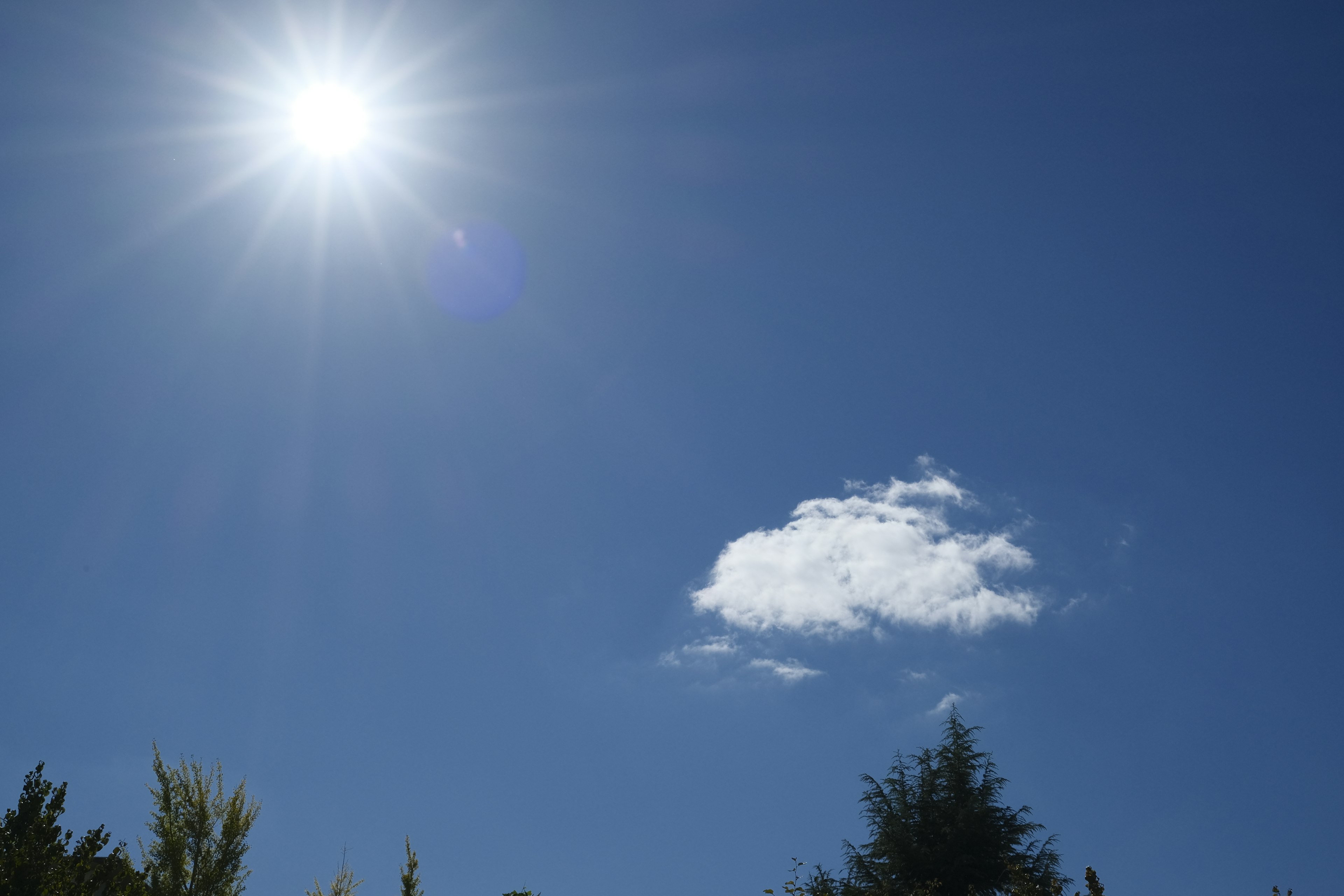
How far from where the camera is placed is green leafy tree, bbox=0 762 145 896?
554 inches

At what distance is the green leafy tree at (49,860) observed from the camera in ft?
46.2

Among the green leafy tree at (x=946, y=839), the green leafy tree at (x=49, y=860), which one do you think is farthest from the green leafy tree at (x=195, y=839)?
the green leafy tree at (x=946, y=839)

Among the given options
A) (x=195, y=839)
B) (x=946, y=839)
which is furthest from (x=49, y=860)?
(x=946, y=839)

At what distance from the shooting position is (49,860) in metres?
14.9

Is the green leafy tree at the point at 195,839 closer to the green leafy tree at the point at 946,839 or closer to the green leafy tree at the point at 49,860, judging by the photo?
the green leafy tree at the point at 49,860

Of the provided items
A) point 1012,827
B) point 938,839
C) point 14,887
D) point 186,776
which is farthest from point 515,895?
point 1012,827

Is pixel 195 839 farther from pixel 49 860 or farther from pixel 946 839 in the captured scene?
pixel 946 839

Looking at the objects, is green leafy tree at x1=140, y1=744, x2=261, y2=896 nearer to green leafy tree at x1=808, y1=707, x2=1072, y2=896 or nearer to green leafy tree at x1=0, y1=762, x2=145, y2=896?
green leafy tree at x1=0, y1=762, x2=145, y2=896

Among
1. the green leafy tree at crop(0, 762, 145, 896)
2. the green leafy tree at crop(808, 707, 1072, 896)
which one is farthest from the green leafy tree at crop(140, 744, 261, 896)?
the green leafy tree at crop(808, 707, 1072, 896)

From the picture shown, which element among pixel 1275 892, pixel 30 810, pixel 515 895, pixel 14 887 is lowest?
pixel 1275 892

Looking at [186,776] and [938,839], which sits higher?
[186,776]

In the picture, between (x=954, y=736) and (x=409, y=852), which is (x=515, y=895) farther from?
(x=954, y=736)

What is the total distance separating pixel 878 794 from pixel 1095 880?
17431mm

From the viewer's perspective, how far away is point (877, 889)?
21734 mm
